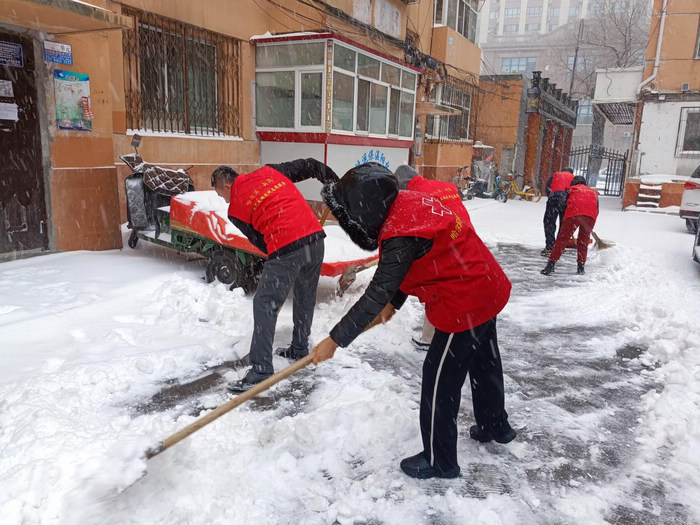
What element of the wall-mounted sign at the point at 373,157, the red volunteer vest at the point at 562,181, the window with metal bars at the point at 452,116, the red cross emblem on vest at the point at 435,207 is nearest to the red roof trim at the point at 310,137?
the wall-mounted sign at the point at 373,157

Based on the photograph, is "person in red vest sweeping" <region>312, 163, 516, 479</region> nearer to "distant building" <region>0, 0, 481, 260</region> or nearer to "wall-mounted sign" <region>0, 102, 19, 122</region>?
"distant building" <region>0, 0, 481, 260</region>

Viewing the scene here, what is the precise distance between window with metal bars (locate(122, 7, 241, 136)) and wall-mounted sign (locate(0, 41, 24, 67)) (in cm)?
165

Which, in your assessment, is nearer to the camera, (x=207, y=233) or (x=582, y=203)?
(x=207, y=233)

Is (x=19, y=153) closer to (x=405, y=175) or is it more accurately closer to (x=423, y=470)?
(x=405, y=175)

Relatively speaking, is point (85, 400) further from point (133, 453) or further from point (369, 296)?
point (369, 296)

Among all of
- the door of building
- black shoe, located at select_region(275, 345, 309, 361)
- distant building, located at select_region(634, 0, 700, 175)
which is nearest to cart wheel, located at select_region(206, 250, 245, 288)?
black shoe, located at select_region(275, 345, 309, 361)

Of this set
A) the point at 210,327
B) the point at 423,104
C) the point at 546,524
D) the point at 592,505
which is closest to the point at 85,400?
the point at 210,327

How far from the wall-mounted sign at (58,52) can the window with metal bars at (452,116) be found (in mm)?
11691

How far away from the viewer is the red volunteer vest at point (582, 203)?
677 cm

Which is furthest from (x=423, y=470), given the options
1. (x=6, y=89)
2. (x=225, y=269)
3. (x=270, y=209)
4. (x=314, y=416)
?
(x=6, y=89)

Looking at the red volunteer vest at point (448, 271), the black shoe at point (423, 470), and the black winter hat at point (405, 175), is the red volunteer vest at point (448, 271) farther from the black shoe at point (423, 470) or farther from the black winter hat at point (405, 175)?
the black winter hat at point (405, 175)

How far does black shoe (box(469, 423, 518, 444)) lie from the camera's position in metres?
2.88

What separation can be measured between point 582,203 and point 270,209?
4952 mm

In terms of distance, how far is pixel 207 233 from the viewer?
5.32 meters
